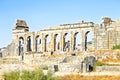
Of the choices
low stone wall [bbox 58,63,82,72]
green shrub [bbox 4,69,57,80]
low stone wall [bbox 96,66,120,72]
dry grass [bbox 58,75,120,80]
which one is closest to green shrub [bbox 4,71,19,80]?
green shrub [bbox 4,69,57,80]

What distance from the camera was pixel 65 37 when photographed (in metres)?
80.8

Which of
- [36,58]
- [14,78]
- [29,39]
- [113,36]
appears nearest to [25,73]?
[14,78]

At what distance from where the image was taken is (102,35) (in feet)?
236

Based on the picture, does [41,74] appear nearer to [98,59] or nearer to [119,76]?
[119,76]

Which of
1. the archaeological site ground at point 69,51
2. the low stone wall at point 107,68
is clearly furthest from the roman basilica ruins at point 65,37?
the low stone wall at point 107,68

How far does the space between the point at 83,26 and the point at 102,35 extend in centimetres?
538

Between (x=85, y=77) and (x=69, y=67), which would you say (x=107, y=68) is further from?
(x=69, y=67)

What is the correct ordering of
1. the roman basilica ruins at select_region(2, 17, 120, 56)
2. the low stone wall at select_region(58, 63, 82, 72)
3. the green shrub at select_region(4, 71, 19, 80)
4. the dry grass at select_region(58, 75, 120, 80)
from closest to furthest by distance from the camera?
the green shrub at select_region(4, 71, 19, 80)
the dry grass at select_region(58, 75, 120, 80)
the low stone wall at select_region(58, 63, 82, 72)
the roman basilica ruins at select_region(2, 17, 120, 56)

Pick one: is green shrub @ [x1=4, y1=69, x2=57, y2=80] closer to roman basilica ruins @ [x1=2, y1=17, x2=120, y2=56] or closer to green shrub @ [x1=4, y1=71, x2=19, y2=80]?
green shrub @ [x1=4, y1=71, x2=19, y2=80]

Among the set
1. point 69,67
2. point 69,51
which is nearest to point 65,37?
point 69,51

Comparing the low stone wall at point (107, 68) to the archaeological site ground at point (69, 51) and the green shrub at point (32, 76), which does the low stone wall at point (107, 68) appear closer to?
the archaeological site ground at point (69, 51)

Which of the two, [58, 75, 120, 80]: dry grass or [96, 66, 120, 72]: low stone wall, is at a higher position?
[96, 66, 120, 72]: low stone wall

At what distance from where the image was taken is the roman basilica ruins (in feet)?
233

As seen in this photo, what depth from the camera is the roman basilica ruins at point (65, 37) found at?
233 ft
